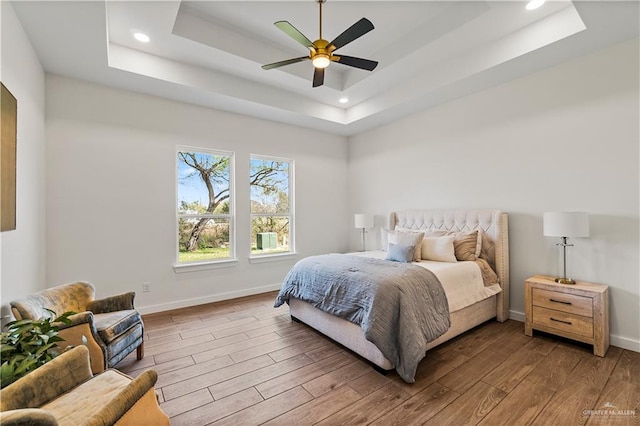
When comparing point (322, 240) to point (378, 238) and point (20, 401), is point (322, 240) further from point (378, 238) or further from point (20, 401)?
point (20, 401)

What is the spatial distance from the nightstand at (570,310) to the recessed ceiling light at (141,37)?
4797mm

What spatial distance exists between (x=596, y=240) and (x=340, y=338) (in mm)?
2783

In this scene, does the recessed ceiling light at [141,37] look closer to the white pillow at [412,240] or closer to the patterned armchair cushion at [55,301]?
the patterned armchair cushion at [55,301]

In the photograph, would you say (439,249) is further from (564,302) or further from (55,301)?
(55,301)

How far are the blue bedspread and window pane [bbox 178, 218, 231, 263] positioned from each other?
6.54 ft

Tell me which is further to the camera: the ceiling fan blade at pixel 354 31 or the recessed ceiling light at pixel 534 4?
the recessed ceiling light at pixel 534 4

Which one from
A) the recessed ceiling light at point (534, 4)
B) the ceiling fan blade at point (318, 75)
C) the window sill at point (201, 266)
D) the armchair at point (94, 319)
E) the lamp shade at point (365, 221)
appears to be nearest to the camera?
the armchair at point (94, 319)

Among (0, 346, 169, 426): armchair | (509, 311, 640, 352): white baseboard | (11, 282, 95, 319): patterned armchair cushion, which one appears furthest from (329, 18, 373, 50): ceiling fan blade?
(509, 311, 640, 352): white baseboard

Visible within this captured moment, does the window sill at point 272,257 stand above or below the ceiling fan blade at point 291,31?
below

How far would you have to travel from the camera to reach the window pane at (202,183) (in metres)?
4.26

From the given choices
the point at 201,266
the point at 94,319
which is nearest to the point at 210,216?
the point at 201,266

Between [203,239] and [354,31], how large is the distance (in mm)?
3459

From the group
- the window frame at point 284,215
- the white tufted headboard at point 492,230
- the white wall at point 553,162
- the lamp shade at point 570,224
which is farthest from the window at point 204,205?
the lamp shade at point 570,224

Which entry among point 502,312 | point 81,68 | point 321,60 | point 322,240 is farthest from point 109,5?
point 502,312
